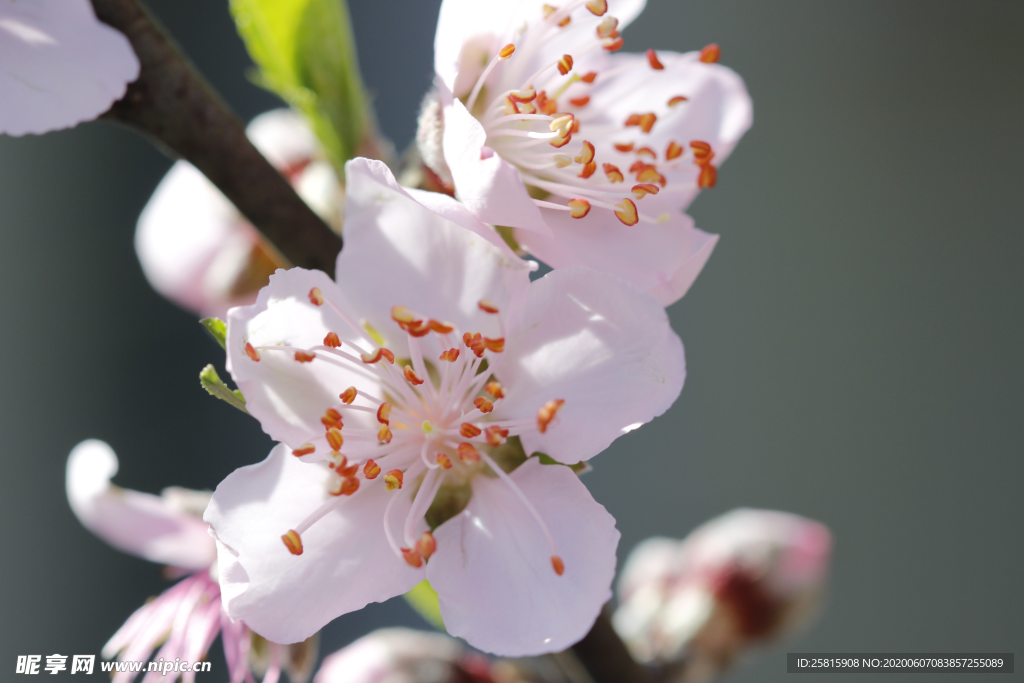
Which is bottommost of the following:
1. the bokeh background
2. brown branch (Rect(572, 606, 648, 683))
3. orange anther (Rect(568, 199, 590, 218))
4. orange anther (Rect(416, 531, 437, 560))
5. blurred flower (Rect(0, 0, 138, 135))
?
the bokeh background

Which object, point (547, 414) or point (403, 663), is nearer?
point (547, 414)

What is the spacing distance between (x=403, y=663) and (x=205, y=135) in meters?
0.47

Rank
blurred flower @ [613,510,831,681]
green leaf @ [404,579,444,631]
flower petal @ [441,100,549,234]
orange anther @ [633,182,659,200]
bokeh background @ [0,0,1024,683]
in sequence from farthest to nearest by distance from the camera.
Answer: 1. bokeh background @ [0,0,1024,683]
2. blurred flower @ [613,510,831,681]
3. green leaf @ [404,579,444,631]
4. orange anther @ [633,182,659,200]
5. flower petal @ [441,100,549,234]

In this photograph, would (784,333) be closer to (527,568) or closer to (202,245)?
(202,245)

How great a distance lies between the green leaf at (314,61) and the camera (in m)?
0.55

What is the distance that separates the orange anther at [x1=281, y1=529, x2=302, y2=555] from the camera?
1.21 feet

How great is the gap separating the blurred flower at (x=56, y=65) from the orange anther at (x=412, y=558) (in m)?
0.27

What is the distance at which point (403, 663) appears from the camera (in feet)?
2.19

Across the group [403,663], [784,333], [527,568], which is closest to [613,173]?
[527,568]

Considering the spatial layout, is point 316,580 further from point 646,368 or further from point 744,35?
point 744,35

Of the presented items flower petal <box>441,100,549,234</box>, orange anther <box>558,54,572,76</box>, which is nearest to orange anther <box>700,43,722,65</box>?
orange anther <box>558,54,572,76</box>

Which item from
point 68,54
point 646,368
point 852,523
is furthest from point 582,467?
point 852,523

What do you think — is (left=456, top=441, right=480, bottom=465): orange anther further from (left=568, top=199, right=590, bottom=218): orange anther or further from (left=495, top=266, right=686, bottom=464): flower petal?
(left=568, top=199, right=590, bottom=218): orange anther

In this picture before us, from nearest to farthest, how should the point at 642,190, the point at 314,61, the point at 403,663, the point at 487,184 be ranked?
the point at 487,184, the point at 642,190, the point at 314,61, the point at 403,663
